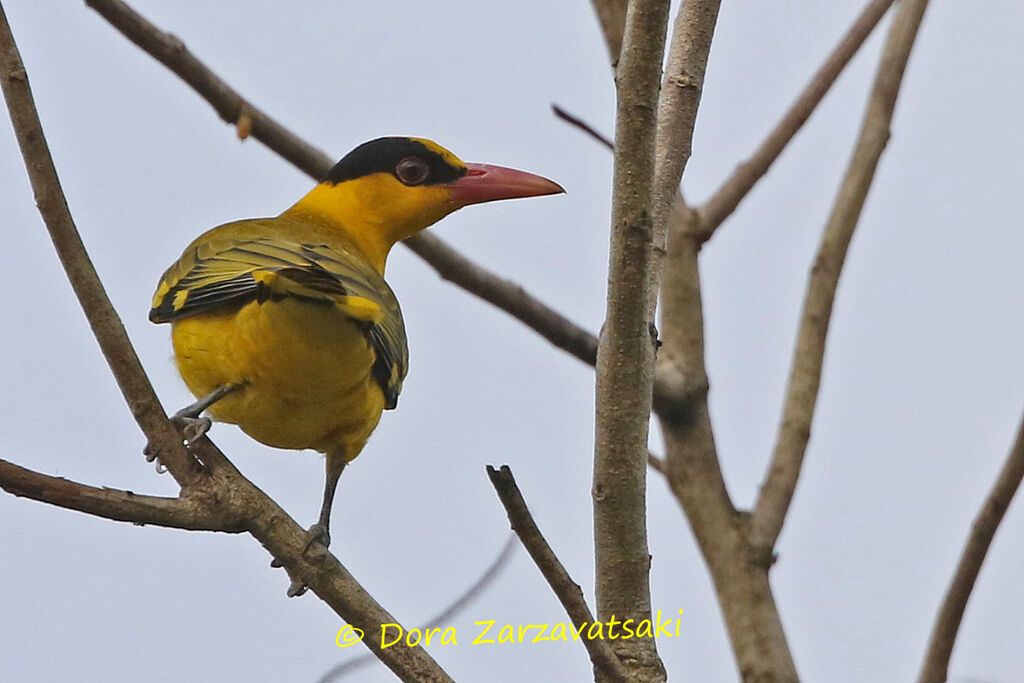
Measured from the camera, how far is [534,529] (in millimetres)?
1781

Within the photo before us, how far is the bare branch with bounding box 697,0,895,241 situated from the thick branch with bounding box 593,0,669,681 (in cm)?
179

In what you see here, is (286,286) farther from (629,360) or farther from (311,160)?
(311,160)

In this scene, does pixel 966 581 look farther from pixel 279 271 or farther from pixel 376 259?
pixel 376 259

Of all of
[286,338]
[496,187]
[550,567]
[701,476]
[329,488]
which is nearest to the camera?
[550,567]

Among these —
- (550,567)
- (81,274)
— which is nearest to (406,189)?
(81,274)

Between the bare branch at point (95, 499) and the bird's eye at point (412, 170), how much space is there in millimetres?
2284

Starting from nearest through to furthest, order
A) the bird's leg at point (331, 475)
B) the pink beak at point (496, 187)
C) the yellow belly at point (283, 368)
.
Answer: the yellow belly at point (283, 368) → the bird's leg at point (331, 475) → the pink beak at point (496, 187)

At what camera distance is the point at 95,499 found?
193cm

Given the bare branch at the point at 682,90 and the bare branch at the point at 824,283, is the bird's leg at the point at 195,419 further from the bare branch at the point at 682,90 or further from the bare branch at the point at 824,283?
the bare branch at the point at 824,283

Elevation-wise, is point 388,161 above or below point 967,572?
above

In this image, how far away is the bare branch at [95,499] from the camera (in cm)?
189

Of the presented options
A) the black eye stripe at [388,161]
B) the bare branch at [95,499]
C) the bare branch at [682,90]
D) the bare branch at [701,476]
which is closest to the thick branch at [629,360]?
the bare branch at [682,90]

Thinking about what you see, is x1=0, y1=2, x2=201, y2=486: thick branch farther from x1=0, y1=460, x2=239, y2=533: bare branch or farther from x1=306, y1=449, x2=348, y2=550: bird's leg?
x1=306, y1=449, x2=348, y2=550: bird's leg

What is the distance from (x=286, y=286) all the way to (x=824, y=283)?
169 cm
